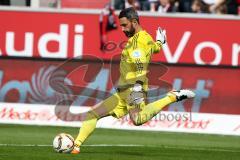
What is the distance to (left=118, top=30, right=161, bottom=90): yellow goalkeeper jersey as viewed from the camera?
47.3 ft

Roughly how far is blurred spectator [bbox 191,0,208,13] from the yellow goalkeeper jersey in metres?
8.93

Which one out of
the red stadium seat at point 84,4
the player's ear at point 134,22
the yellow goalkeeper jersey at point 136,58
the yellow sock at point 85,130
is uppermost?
the player's ear at point 134,22

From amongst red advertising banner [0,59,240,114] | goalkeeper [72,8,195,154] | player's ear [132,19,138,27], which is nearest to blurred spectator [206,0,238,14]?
red advertising banner [0,59,240,114]

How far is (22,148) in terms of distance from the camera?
1545 cm

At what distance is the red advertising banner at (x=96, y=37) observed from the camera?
857 inches

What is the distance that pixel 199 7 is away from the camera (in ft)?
77.0

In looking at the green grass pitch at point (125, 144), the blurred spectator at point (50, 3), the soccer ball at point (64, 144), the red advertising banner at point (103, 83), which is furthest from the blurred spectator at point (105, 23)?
the soccer ball at point (64, 144)

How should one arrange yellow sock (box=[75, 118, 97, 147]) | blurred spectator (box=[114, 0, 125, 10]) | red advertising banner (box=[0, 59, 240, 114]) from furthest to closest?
1. blurred spectator (box=[114, 0, 125, 10])
2. red advertising banner (box=[0, 59, 240, 114])
3. yellow sock (box=[75, 118, 97, 147])

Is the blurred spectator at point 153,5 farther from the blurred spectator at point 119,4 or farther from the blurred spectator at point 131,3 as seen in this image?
the blurred spectator at point 119,4

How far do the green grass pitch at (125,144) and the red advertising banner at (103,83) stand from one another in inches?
39.1

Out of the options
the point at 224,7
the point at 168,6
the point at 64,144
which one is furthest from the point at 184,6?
the point at 64,144

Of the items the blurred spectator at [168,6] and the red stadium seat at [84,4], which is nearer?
the blurred spectator at [168,6]

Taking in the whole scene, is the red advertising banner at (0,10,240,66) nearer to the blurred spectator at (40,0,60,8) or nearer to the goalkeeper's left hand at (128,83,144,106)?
the blurred spectator at (40,0,60,8)

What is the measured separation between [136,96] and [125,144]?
3076 mm
